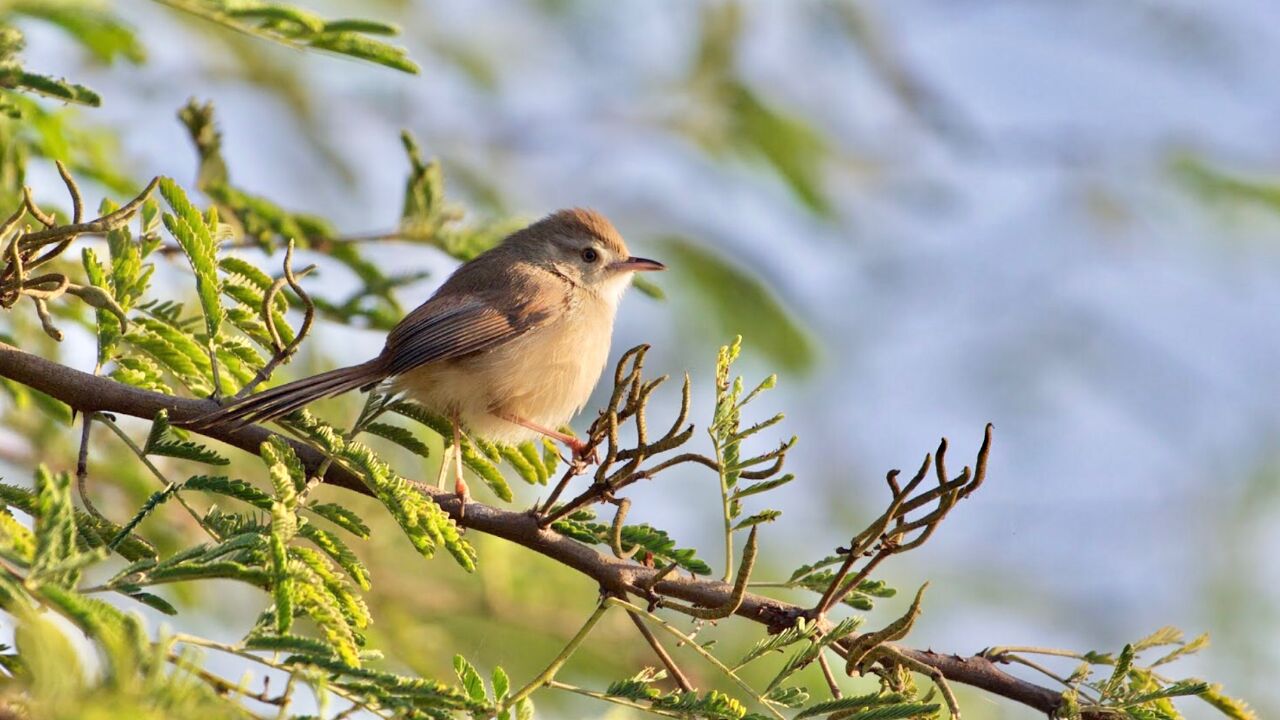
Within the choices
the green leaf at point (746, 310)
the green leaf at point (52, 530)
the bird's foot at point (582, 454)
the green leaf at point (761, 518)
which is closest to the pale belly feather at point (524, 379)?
the bird's foot at point (582, 454)

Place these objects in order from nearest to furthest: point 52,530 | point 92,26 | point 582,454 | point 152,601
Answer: point 52,530 < point 152,601 < point 582,454 < point 92,26

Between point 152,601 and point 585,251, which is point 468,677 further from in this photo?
point 585,251

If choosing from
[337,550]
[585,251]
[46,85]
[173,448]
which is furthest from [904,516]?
[585,251]

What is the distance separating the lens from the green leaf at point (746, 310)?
274 inches

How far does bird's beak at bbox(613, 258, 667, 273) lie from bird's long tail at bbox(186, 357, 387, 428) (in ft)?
7.23

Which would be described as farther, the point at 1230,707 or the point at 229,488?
the point at 1230,707

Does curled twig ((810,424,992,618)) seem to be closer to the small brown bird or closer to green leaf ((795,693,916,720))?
green leaf ((795,693,916,720))

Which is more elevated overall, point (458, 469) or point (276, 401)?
point (458, 469)

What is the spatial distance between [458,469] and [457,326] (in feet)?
4.41

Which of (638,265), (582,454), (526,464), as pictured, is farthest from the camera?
(638,265)

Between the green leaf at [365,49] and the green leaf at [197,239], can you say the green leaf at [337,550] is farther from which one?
the green leaf at [365,49]

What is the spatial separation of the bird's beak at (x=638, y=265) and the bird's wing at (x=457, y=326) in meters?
0.67

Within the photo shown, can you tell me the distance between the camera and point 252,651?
2275 mm

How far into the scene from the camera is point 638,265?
20.6 ft
